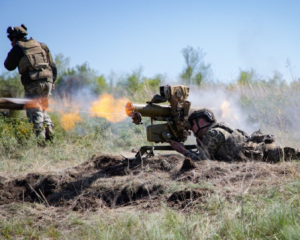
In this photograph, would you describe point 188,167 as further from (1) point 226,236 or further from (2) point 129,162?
(1) point 226,236

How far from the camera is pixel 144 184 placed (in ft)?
Answer: 14.9

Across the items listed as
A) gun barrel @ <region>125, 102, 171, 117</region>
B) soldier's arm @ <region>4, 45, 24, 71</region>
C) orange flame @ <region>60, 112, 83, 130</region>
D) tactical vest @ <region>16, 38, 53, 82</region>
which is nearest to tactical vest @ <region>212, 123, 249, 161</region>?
gun barrel @ <region>125, 102, 171, 117</region>

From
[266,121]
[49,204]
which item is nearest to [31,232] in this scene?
[49,204]

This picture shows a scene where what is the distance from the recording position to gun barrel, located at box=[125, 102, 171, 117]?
203 inches

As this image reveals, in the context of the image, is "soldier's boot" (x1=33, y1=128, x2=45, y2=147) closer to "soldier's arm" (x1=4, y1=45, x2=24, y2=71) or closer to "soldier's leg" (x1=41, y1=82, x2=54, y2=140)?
"soldier's leg" (x1=41, y1=82, x2=54, y2=140)

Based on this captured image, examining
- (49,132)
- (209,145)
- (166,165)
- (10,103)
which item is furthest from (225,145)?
(49,132)

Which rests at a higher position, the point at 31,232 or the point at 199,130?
the point at 199,130

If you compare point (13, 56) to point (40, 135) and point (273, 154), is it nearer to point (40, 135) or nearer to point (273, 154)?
point (40, 135)

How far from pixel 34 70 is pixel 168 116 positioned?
3.91 meters

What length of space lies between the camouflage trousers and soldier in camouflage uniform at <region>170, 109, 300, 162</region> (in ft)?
12.4

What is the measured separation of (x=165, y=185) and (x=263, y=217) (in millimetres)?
1496

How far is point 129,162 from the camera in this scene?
572 centimetres

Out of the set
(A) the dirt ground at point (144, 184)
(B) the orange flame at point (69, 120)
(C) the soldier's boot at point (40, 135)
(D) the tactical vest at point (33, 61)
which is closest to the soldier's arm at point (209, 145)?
(A) the dirt ground at point (144, 184)

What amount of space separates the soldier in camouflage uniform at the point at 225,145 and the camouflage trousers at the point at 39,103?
3.78m
